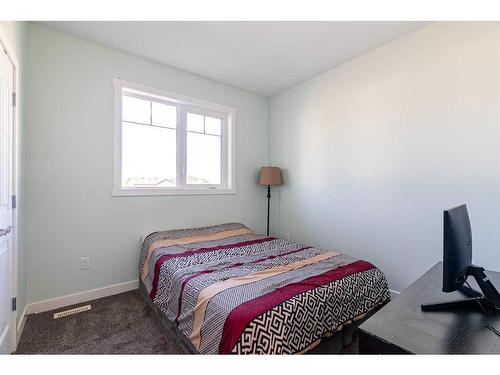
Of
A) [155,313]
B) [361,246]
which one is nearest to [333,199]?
[361,246]

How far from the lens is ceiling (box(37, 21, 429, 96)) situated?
84.4 inches

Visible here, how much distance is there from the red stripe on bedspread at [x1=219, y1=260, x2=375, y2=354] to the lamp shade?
74.6 inches

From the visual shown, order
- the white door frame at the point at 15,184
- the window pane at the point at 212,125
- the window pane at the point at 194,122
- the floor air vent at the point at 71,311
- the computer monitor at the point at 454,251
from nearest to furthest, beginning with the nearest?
1. the computer monitor at the point at 454,251
2. the white door frame at the point at 15,184
3. the floor air vent at the point at 71,311
4. the window pane at the point at 194,122
5. the window pane at the point at 212,125

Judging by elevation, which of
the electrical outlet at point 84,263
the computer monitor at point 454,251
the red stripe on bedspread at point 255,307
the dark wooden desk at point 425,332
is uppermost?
the computer monitor at point 454,251

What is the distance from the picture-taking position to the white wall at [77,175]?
210 centimetres

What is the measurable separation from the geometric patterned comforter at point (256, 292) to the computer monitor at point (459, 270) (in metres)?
0.60

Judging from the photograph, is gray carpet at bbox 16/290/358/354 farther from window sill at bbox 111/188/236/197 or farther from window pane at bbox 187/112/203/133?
window pane at bbox 187/112/203/133

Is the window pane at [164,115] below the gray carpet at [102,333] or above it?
above

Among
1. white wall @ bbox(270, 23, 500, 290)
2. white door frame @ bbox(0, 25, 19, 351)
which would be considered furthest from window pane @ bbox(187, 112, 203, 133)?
white door frame @ bbox(0, 25, 19, 351)

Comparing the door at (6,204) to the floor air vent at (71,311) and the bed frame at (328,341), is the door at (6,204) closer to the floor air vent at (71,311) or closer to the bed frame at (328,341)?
the floor air vent at (71,311)

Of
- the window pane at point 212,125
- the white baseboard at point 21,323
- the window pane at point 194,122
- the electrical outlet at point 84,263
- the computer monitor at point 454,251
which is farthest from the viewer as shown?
the window pane at point 212,125

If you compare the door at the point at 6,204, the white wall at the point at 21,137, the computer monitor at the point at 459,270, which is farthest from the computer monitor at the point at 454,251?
the white wall at the point at 21,137
